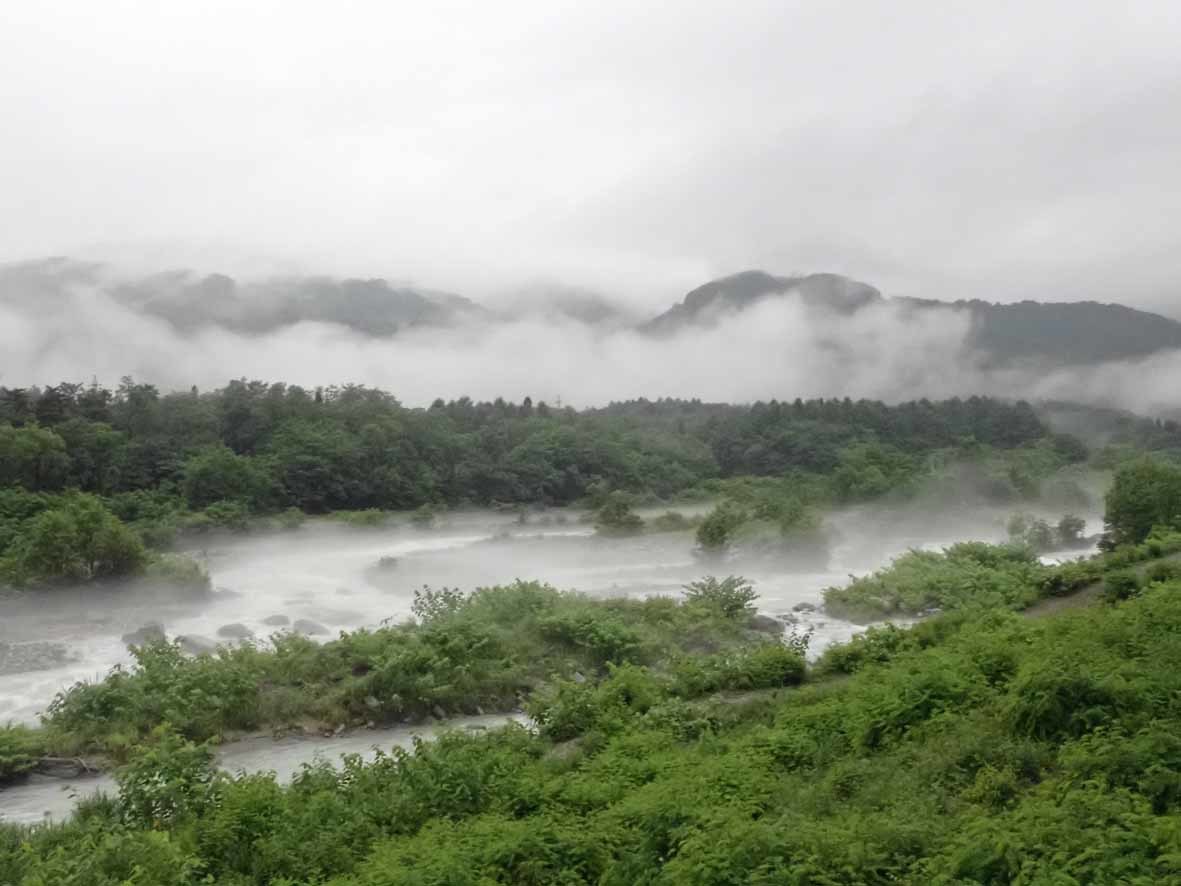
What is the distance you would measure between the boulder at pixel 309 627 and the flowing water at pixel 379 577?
0.20m

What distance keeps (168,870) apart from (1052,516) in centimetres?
4300

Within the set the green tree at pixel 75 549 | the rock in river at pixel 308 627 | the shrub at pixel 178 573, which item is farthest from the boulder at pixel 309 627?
the green tree at pixel 75 549

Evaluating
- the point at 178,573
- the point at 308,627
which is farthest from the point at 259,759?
the point at 178,573

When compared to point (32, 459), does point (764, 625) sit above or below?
below

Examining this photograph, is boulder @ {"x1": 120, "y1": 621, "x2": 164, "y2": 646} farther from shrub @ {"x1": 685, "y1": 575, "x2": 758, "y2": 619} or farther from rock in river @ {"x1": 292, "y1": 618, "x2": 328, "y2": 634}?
shrub @ {"x1": 685, "y1": 575, "x2": 758, "y2": 619}

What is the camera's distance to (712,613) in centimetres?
1988

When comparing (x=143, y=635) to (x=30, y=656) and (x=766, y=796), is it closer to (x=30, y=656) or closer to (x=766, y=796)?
(x=30, y=656)

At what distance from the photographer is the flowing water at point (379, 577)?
59.6ft

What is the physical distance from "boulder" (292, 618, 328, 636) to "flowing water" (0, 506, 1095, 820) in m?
0.20

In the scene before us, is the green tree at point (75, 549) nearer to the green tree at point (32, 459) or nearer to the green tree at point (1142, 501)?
the green tree at point (32, 459)

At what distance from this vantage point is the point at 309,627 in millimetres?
21734

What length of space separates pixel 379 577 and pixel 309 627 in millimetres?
6368

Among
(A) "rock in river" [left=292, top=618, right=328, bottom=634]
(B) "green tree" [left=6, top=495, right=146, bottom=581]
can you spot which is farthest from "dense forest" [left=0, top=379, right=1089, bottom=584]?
(A) "rock in river" [left=292, top=618, right=328, bottom=634]

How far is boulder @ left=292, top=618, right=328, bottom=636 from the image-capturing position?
845 inches
